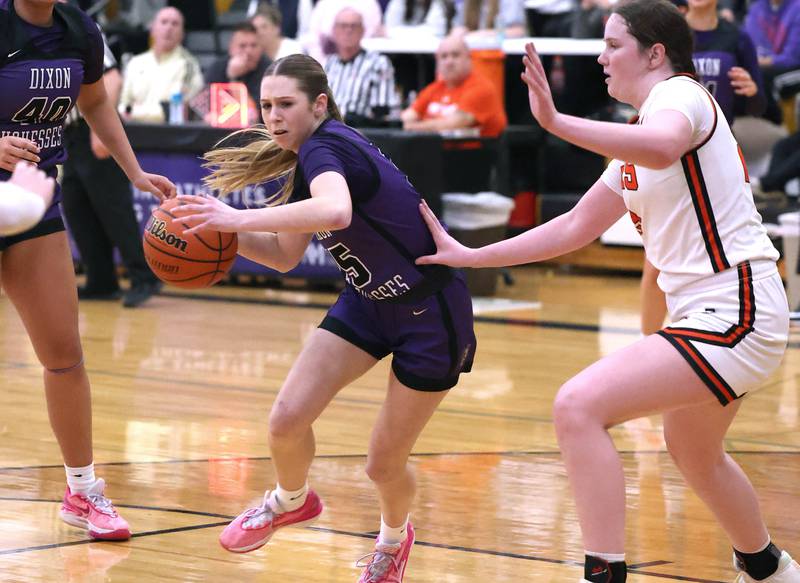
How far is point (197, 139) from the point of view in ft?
31.9

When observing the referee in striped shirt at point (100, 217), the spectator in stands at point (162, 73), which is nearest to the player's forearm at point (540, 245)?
the referee in striped shirt at point (100, 217)

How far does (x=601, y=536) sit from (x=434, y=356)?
0.76 meters

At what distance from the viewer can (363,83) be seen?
10258 millimetres

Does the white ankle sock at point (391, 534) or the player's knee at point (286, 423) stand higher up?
the player's knee at point (286, 423)

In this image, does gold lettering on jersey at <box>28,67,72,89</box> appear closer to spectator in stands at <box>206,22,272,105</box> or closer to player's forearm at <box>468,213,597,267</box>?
player's forearm at <box>468,213,597,267</box>

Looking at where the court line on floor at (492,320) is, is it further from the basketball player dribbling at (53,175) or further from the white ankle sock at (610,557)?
the white ankle sock at (610,557)

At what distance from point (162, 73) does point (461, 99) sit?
2603 mm

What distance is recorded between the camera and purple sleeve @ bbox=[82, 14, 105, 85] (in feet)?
14.1

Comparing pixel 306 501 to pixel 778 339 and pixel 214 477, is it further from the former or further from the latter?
pixel 778 339

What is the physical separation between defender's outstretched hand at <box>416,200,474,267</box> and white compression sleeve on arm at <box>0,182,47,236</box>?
3.61 feet

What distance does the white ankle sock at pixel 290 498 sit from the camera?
4.00m

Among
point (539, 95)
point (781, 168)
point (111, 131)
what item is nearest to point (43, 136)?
point (111, 131)

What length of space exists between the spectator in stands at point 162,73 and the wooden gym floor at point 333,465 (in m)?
2.89

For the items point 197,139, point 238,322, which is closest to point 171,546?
point 238,322
